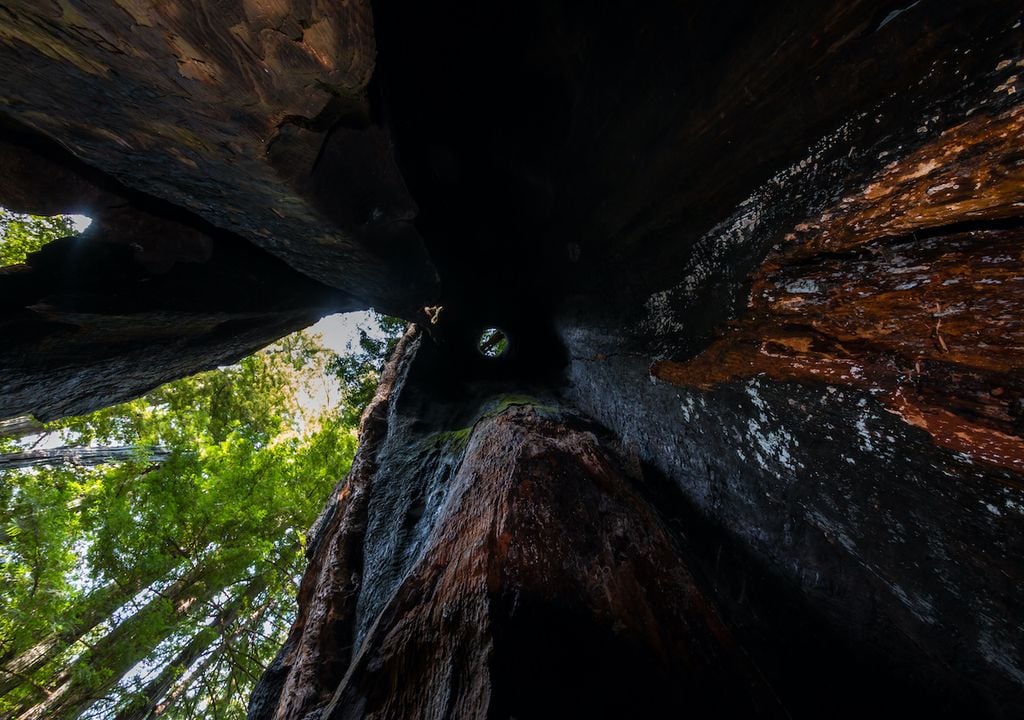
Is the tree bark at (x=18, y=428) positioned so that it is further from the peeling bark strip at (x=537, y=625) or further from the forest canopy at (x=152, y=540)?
the peeling bark strip at (x=537, y=625)

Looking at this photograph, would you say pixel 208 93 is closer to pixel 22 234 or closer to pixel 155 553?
pixel 22 234

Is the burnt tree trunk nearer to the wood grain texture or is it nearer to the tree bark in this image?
the wood grain texture

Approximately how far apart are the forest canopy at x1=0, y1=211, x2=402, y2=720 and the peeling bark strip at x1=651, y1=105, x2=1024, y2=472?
26.9 feet

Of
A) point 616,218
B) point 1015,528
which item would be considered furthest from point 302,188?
point 1015,528

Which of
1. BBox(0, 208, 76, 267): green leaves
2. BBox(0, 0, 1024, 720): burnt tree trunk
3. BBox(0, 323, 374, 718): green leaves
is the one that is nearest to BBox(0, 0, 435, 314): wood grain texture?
BBox(0, 0, 1024, 720): burnt tree trunk

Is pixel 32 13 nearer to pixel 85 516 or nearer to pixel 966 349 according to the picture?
pixel 966 349

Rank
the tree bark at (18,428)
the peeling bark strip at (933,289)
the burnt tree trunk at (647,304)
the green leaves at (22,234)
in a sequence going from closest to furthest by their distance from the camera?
the peeling bark strip at (933,289)
the burnt tree trunk at (647,304)
the green leaves at (22,234)
the tree bark at (18,428)

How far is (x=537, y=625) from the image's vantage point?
1.56 meters

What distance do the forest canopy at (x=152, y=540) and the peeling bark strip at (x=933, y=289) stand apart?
821 cm

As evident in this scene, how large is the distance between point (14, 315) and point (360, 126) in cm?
248

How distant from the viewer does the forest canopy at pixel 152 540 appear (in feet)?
22.0

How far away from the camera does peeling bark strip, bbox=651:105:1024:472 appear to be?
115 centimetres

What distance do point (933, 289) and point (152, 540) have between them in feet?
34.3

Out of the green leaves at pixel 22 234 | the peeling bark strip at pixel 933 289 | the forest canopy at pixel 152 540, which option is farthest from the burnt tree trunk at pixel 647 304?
the forest canopy at pixel 152 540
